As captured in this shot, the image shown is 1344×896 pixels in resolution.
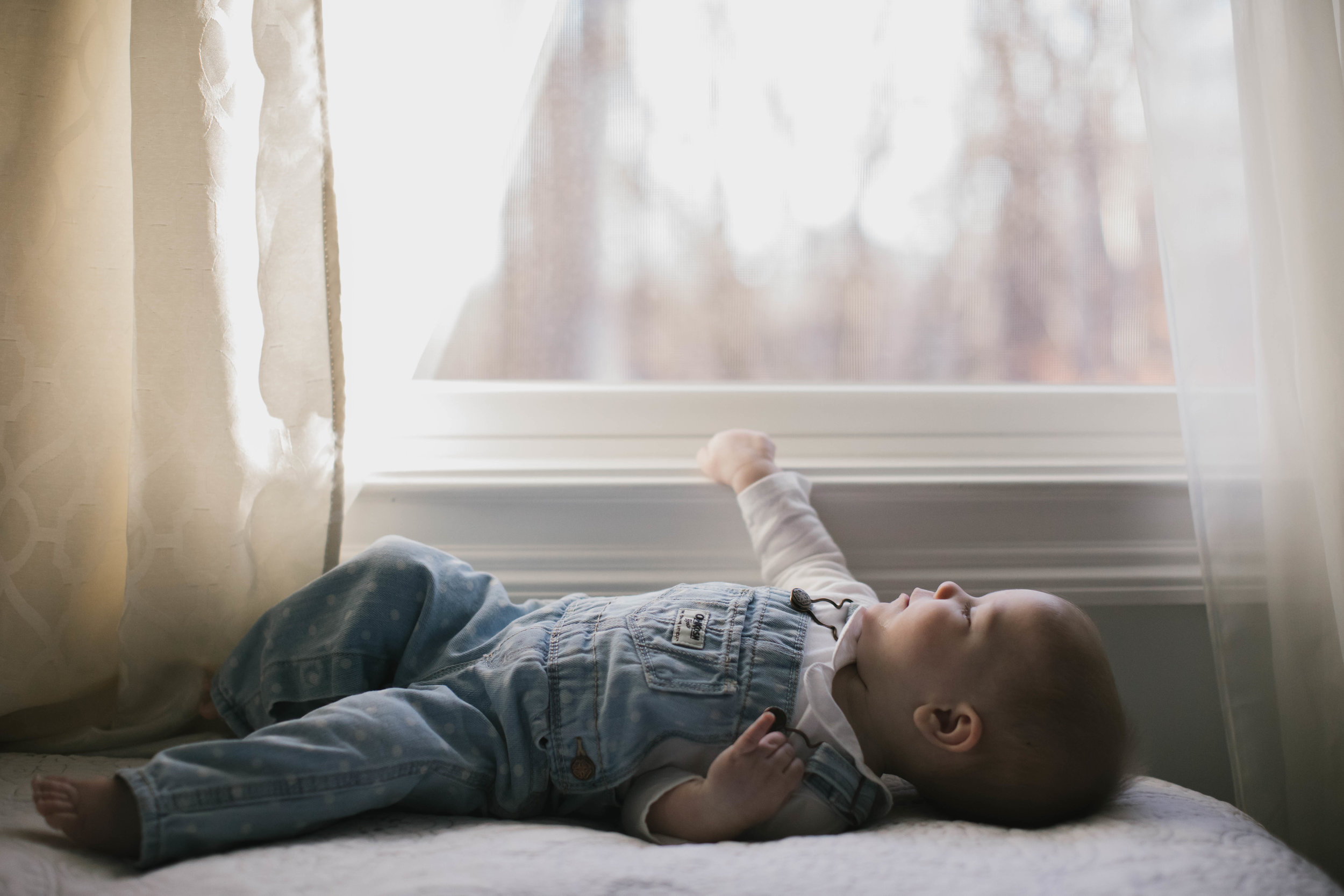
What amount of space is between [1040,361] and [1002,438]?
144 millimetres

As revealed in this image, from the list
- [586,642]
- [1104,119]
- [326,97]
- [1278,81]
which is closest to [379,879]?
[586,642]

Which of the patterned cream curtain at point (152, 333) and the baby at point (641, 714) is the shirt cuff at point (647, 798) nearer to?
the baby at point (641, 714)

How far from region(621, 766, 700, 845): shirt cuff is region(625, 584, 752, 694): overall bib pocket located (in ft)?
0.25

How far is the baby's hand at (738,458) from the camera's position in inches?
42.2

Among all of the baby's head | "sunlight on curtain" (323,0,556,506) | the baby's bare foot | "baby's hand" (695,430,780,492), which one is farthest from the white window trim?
the baby's bare foot

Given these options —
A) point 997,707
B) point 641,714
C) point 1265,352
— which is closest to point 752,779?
point 641,714

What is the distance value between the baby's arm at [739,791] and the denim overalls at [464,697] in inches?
2.0

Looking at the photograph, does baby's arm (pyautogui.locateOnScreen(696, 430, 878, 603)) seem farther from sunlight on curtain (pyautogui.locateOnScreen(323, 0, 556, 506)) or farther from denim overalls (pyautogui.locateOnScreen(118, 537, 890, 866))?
sunlight on curtain (pyautogui.locateOnScreen(323, 0, 556, 506))

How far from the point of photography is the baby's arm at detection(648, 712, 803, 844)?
2.38 ft

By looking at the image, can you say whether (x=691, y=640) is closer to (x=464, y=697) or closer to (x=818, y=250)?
(x=464, y=697)

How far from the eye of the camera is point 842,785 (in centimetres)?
76

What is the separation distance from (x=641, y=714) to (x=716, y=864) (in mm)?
195

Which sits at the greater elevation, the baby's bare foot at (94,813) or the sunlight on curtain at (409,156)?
the sunlight on curtain at (409,156)

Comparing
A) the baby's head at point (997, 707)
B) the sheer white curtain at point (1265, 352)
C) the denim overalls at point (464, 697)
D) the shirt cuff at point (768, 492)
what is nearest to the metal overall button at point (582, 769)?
the denim overalls at point (464, 697)
